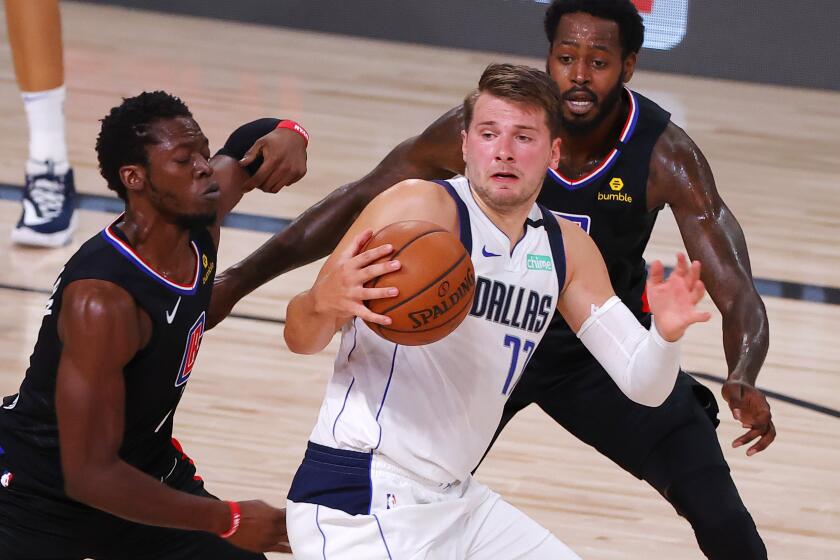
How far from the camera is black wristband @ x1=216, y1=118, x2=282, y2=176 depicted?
3675mm

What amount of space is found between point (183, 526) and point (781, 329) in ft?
13.6

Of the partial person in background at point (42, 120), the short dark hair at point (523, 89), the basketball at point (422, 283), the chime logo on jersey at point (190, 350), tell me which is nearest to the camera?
the basketball at point (422, 283)

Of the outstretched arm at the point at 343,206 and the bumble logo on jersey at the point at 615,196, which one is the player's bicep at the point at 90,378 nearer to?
the outstretched arm at the point at 343,206

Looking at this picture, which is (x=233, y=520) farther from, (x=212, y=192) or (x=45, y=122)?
(x=45, y=122)

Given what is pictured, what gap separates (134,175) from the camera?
298cm

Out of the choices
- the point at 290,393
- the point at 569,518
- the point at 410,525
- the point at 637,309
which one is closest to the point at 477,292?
the point at 410,525

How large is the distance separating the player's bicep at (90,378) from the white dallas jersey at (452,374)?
49 cm

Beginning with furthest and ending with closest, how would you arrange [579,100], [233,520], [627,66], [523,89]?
1. [627,66]
2. [579,100]
3. [523,89]
4. [233,520]

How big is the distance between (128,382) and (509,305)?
0.87 metres

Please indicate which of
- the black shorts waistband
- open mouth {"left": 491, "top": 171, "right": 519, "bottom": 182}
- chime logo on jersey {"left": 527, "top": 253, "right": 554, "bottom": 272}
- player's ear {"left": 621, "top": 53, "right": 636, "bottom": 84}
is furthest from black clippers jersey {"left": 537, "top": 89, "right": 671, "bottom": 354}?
the black shorts waistband

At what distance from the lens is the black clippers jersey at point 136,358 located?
2922mm

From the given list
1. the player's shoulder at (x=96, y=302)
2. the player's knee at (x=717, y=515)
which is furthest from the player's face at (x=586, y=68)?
the player's shoulder at (x=96, y=302)

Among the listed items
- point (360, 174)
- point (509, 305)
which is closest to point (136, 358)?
point (509, 305)

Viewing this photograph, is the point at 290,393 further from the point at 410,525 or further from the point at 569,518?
the point at 410,525
